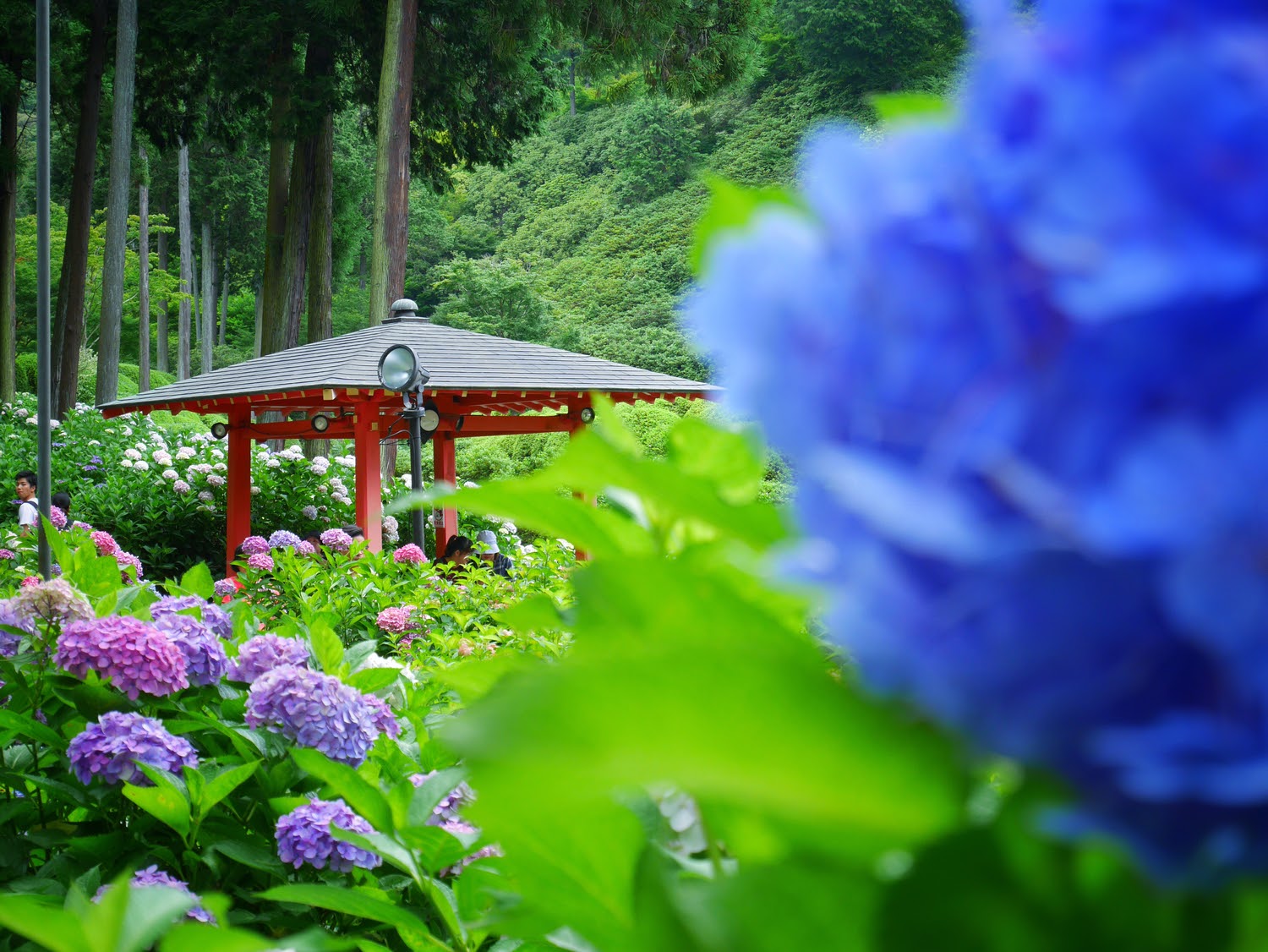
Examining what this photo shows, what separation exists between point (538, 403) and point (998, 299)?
9469 millimetres

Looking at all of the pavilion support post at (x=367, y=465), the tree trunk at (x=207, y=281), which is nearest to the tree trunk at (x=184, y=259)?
the tree trunk at (x=207, y=281)

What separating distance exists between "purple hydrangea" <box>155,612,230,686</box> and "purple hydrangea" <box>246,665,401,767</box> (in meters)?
0.20

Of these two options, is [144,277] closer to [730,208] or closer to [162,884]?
[162,884]

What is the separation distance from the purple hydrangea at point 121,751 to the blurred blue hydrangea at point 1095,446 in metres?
1.33

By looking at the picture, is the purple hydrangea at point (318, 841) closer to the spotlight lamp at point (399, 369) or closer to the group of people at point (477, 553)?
the group of people at point (477, 553)

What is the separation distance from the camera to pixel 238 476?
931 centimetres

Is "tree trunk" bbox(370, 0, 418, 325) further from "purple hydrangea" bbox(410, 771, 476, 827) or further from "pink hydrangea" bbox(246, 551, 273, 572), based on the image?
"purple hydrangea" bbox(410, 771, 476, 827)

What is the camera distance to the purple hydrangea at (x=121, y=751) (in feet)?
4.37

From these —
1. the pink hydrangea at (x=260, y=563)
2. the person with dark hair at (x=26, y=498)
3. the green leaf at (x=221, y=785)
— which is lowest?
the person with dark hair at (x=26, y=498)

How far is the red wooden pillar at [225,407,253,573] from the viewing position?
9227 millimetres

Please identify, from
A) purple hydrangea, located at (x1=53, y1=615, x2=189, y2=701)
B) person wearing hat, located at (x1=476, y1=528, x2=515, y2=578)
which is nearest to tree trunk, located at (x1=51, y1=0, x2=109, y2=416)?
person wearing hat, located at (x1=476, y1=528, x2=515, y2=578)

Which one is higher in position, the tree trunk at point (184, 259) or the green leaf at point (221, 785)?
the green leaf at point (221, 785)

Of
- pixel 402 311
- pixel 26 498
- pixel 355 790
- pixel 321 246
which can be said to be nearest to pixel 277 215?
pixel 321 246

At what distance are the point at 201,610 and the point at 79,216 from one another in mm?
15619
